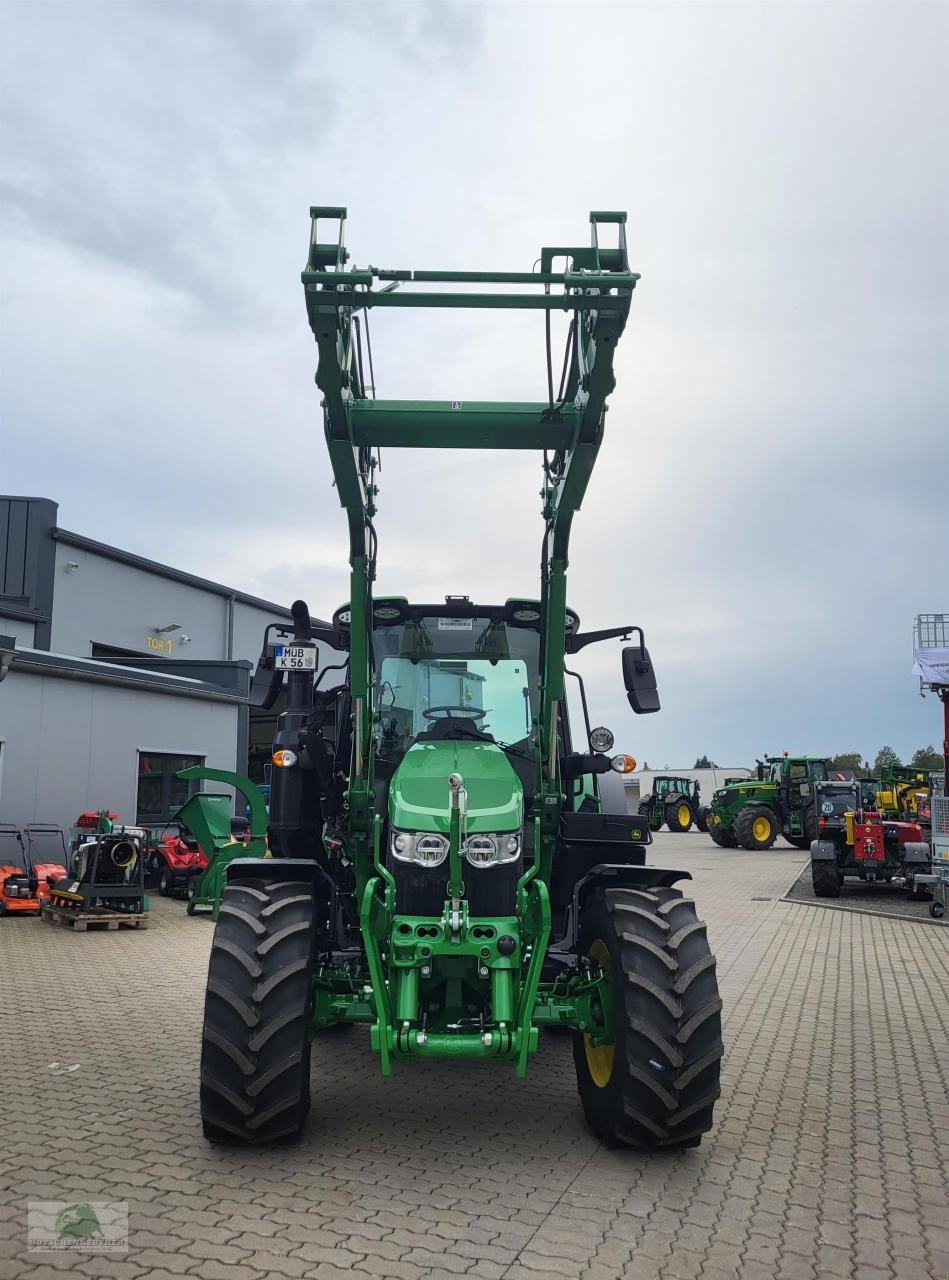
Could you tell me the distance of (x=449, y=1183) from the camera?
464 cm

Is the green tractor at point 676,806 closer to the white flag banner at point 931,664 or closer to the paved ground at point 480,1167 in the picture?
the white flag banner at point 931,664

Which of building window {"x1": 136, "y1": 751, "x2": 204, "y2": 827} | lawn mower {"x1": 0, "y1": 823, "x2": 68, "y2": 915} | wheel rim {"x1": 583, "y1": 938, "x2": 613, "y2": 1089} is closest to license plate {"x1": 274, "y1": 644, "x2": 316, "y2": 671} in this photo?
wheel rim {"x1": 583, "y1": 938, "x2": 613, "y2": 1089}

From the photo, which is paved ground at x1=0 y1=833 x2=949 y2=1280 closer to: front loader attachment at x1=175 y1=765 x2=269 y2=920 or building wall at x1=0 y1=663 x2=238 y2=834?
→ front loader attachment at x1=175 y1=765 x2=269 y2=920

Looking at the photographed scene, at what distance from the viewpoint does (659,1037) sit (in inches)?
190

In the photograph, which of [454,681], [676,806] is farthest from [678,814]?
[454,681]

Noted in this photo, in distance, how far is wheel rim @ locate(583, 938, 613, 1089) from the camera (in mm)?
5207

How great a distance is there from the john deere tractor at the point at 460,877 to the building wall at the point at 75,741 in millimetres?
11118

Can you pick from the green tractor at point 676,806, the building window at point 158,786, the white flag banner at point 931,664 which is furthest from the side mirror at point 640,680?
the green tractor at point 676,806

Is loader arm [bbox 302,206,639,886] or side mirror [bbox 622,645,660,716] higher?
loader arm [bbox 302,206,639,886]

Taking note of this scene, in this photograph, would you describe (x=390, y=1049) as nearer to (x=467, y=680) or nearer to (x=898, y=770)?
(x=467, y=680)

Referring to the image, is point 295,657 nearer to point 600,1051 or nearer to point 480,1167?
point 600,1051

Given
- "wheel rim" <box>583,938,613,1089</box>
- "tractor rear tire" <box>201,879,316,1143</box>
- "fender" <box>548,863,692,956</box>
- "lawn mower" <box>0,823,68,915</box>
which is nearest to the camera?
"tractor rear tire" <box>201,879,316,1143</box>

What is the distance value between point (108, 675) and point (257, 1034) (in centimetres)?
1392

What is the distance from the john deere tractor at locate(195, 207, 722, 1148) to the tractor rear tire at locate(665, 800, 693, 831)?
34306 millimetres
